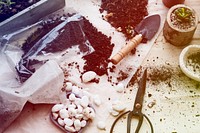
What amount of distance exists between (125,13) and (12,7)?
36 centimetres

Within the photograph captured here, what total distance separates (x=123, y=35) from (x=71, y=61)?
188 millimetres

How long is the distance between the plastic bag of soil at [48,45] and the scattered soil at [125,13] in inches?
4.2

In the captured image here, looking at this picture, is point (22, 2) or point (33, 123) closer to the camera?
point (33, 123)

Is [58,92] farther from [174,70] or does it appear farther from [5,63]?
[174,70]

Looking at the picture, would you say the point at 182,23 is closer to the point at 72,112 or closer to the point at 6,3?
the point at 72,112

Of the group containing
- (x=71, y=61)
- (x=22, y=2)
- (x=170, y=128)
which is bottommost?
(x=170, y=128)

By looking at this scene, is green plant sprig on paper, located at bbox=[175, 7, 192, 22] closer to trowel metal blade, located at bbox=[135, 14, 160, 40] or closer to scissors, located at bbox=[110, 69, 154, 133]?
trowel metal blade, located at bbox=[135, 14, 160, 40]

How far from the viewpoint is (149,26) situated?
120cm

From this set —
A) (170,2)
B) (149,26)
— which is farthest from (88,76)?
(170,2)

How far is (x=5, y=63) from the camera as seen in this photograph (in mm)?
1109

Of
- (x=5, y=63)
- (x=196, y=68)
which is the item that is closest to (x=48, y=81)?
(x=5, y=63)

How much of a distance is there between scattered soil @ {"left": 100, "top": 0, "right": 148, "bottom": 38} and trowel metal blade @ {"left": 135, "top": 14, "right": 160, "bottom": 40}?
0.02m

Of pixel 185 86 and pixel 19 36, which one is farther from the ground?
pixel 19 36

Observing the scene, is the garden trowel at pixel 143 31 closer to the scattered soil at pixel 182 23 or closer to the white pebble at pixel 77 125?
the scattered soil at pixel 182 23
